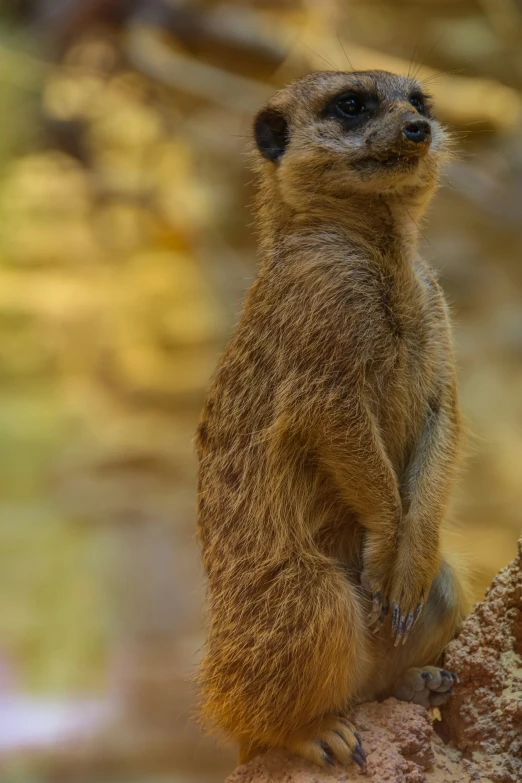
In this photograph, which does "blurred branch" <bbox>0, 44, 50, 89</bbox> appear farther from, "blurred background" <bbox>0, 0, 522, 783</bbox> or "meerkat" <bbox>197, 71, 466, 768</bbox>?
"meerkat" <bbox>197, 71, 466, 768</bbox>

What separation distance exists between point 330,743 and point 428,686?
8.4 inches

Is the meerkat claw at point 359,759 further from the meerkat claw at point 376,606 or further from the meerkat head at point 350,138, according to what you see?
the meerkat head at point 350,138

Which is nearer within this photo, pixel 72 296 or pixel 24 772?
pixel 24 772

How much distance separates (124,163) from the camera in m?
5.52

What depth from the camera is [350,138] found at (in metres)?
1.82

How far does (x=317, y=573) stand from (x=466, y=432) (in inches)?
18.2

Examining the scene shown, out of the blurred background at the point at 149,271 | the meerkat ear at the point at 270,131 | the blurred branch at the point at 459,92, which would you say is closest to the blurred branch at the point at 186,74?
the blurred background at the point at 149,271

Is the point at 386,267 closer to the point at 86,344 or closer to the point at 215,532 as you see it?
the point at 215,532

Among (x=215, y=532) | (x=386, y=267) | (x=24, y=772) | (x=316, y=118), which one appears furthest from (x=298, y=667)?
(x=24, y=772)

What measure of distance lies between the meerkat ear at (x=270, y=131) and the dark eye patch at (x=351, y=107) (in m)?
0.12

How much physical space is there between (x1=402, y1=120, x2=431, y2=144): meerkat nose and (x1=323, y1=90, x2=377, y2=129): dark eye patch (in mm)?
136

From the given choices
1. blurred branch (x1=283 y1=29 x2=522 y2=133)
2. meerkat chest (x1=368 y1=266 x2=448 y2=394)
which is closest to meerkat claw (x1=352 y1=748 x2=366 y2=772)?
meerkat chest (x1=368 y1=266 x2=448 y2=394)

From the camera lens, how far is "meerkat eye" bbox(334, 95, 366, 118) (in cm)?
188

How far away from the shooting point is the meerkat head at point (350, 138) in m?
1.75
